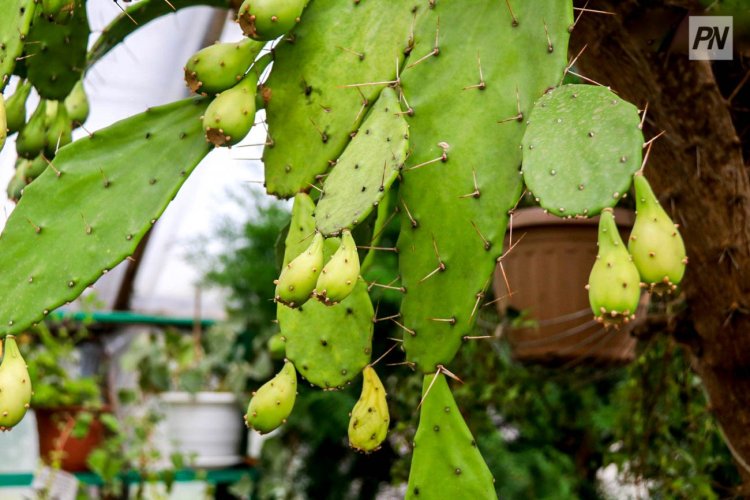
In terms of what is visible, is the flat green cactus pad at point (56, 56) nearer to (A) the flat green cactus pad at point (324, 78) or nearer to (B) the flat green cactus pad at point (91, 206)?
(B) the flat green cactus pad at point (91, 206)

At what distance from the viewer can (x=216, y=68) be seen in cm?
94

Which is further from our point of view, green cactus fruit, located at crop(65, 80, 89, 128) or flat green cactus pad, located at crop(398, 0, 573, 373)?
green cactus fruit, located at crop(65, 80, 89, 128)

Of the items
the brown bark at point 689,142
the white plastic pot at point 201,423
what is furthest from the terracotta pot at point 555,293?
the white plastic pot at point 201,423

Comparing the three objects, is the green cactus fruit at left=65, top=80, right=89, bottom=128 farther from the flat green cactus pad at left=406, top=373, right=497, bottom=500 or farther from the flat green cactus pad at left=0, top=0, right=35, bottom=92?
the flat green cactus pad at left=406, top=373, right=497, bottom=500

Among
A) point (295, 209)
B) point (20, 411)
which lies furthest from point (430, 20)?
point (20, 411)

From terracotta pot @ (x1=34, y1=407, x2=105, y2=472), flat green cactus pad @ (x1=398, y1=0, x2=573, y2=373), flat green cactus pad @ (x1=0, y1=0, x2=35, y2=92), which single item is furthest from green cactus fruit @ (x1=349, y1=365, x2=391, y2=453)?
terracotta pot @ (x1=34, y1=407, x2=105, y2=472)

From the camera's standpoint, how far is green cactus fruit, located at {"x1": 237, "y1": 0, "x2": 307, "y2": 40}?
2.71ft

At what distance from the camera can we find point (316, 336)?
2.97ft

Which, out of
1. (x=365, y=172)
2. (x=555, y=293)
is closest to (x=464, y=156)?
(x=365, y=172)

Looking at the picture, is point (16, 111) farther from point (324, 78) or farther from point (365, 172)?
point (365, 172)

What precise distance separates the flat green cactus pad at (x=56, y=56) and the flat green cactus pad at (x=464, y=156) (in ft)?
1.63

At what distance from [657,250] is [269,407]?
1.24ft

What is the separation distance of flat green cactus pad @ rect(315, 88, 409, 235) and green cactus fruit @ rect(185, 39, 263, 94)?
18 centimetres

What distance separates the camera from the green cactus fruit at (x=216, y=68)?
94cm
